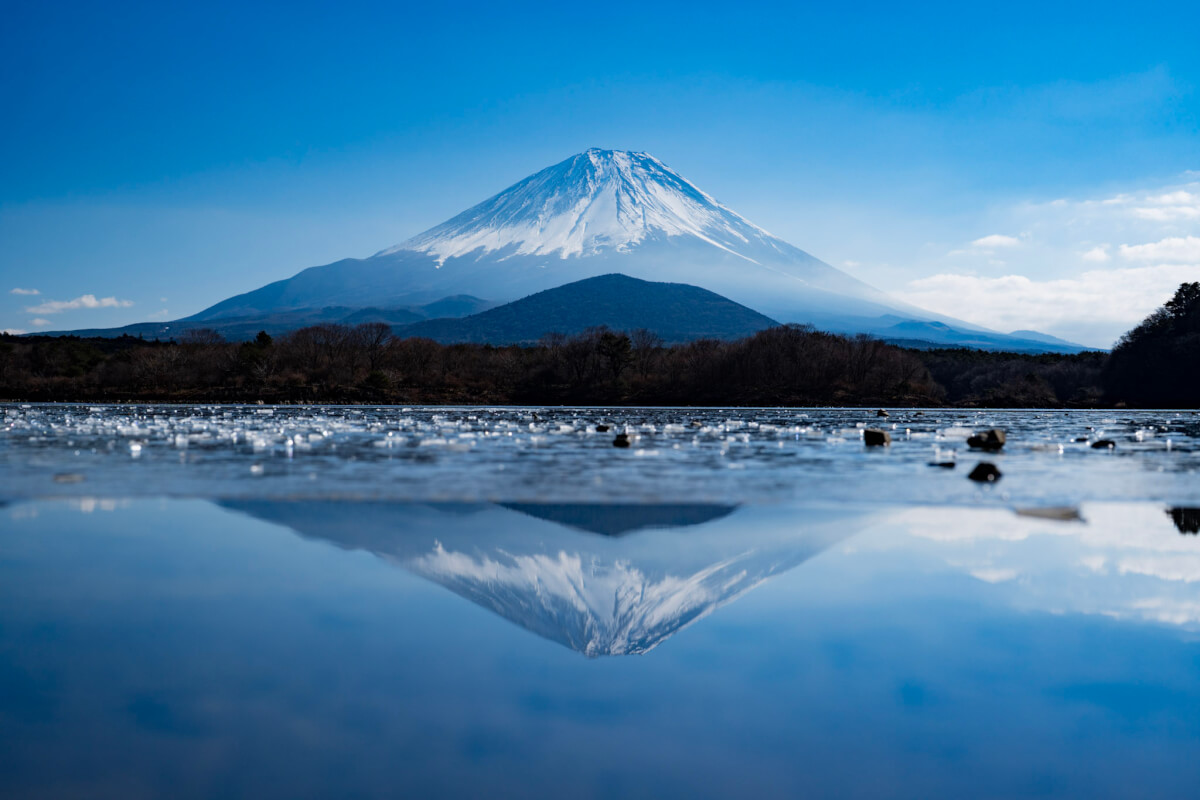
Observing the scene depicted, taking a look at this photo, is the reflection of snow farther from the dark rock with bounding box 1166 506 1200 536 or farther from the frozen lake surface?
the dark rock with bounding box 1166 506 1200 536

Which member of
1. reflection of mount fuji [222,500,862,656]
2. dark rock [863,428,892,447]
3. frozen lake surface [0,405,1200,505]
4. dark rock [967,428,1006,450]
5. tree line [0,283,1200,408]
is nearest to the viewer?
reflection of mount fuji [222,500,862,656]

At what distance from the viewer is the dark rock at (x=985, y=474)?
59.3 feet

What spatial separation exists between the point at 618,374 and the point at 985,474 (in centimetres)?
7652

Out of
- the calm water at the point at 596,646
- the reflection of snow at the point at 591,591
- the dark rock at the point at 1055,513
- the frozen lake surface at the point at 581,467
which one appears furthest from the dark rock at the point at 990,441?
the reflection of snow at the point at 591,591

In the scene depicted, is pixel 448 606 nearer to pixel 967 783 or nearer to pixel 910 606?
pixel 910 606

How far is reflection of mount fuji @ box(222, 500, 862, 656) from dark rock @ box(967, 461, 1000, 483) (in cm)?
591

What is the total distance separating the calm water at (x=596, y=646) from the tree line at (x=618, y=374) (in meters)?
76.6

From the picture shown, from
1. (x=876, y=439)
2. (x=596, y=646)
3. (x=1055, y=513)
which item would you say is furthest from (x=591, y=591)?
(x=876, y=439)

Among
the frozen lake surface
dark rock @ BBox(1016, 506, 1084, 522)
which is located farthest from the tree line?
dark rock @ BBox(1016, 506, 1084, 522)

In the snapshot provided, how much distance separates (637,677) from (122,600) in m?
4.67

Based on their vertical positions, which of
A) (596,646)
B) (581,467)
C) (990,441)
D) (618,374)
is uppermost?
(618,374)

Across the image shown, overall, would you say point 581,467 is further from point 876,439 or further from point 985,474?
point 876,439

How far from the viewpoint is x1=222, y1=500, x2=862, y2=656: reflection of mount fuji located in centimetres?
772

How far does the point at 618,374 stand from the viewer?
310ft
